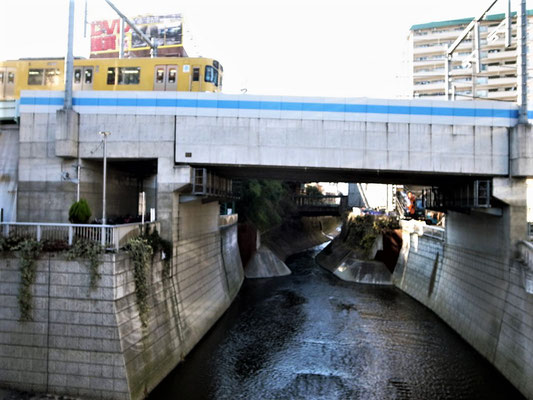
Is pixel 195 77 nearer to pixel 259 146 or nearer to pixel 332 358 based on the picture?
pixel 259 146

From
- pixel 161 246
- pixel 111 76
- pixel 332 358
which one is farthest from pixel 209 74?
pixel 332 358

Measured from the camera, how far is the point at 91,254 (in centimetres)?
1396

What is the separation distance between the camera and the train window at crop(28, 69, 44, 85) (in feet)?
80.1

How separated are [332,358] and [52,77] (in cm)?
2419

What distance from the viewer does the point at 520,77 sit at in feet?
59.6

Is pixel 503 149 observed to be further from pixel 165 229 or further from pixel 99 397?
pixel 99 397

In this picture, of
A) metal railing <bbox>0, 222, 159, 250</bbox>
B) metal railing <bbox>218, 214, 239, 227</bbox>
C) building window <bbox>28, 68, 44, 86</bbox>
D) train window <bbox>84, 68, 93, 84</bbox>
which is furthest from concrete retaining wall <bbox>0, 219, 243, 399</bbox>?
metal railing <bbox>218, 214, 239, 227</bbox>

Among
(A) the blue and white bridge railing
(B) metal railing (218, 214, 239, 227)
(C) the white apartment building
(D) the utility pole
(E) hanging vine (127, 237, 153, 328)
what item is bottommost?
(E) hanging vine (127, 237, 153, 328)

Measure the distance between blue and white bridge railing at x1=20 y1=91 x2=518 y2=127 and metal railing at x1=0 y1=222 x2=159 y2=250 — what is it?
22.7 ft

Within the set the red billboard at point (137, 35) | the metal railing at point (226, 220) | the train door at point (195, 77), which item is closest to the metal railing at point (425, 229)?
the metal railing at point (226, 220)

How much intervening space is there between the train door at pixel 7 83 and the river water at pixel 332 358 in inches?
801

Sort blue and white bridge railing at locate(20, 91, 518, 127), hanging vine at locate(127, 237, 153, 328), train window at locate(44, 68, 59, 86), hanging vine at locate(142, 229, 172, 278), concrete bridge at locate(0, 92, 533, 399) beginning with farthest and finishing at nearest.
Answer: train window at locate(44, 68, 59, 86), blue and white bridge railing at locate(20, 91, 518, 127), concrete bridge at locate(0, 92, 533, 399), hanging vine at locate(142, 229, 172, 278), hanging vine at locate(127, 237, 153, 328)

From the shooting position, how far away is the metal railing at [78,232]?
14.6 metres

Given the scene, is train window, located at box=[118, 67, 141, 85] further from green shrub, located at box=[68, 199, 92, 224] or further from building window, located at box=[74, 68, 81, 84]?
green shrub, located at box=[68, 199, 92, 224]
